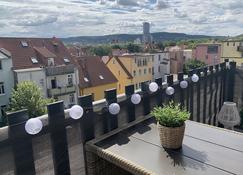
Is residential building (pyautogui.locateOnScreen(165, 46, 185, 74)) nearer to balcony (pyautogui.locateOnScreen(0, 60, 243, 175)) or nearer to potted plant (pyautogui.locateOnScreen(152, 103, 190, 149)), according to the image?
balcony (pyautogui.locateOnScreen(0, 60, 243, 175))

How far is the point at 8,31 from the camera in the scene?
1634 centimetres

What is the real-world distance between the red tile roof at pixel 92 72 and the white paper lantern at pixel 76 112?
41.6 ft

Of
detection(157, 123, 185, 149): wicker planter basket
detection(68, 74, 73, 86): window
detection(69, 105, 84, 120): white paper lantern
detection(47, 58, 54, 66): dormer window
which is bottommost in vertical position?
detection(68, 74, 73, 86): window

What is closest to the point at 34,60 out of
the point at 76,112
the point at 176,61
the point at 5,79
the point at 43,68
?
the point at 43,68

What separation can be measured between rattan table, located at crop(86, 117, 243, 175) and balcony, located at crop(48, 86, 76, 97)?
11.2 m

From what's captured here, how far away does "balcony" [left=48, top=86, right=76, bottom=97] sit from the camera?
42.3 ft

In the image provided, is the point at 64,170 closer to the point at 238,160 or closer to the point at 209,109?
the point at 238,160

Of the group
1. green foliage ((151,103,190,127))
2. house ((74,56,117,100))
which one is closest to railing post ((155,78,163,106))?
green foliage ((151,103,190,127))

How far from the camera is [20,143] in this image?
5.65ft

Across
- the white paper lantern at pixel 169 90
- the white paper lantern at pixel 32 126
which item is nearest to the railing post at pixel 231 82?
the white paper lantern at pixel 169 90

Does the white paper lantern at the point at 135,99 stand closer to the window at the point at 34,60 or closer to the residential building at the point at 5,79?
the residential building at the point at 5,79

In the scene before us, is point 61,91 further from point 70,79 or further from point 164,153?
point 164,153

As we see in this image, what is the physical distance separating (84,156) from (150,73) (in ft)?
63.7

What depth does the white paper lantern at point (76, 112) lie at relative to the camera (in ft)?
6.77
